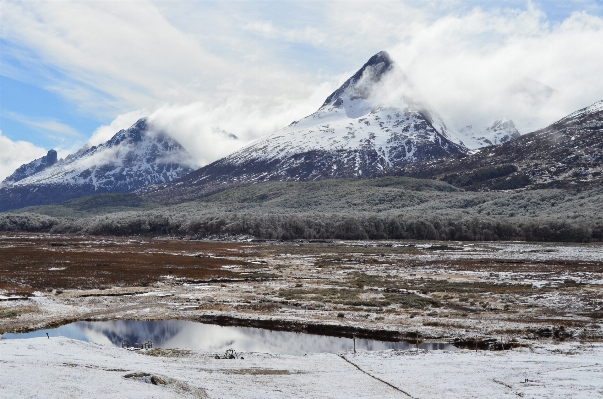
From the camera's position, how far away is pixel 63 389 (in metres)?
18.4

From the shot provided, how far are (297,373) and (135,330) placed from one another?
672 inches

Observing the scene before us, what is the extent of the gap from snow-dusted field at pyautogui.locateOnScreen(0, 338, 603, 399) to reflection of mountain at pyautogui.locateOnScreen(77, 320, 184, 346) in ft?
20.8

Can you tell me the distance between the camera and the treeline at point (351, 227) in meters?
138

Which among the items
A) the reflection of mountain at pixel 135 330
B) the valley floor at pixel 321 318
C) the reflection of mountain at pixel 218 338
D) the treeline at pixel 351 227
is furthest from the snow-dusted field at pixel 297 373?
the treeline at pixel 351 227

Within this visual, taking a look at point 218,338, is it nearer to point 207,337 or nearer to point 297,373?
point 207,337

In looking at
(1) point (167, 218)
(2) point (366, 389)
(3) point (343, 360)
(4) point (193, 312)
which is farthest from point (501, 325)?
(1) point (167, 218)

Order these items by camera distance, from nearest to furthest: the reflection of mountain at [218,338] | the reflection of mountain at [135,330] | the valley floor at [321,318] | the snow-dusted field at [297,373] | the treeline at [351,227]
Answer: the snow-dusted field at [297,373], the valley floor at [321,318], the reflection of mountain at [218,338], the reflection of mountain at [135,330], the treeline at [351,227]

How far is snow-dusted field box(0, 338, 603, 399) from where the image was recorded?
64.5 feet

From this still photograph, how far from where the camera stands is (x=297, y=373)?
24.0 m

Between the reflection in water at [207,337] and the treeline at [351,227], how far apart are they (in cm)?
11667

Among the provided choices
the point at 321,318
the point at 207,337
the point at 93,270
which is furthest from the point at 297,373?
the point at 93,270

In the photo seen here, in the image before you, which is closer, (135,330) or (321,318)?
(135,330)

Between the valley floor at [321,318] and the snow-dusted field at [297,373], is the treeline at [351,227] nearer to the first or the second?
the valley floor at [321,318]

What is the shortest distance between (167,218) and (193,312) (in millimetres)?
148778
